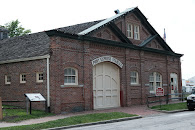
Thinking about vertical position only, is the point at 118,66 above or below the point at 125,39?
below

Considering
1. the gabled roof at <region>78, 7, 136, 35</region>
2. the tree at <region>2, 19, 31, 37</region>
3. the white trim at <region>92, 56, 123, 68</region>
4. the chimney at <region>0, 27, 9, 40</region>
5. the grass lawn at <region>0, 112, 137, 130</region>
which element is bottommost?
the grass lawn at <region>0, 112, 137, 130</region>

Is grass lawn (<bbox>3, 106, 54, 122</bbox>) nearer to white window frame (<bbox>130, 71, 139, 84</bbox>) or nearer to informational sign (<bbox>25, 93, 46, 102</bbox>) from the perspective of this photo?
informational sign (<bbox>25, 93, 46, 102</bbox>)

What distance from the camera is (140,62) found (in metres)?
24.5

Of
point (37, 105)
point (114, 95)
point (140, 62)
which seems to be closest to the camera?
point (37, 105)

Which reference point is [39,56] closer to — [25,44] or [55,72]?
[55,72]

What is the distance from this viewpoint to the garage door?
794 inches

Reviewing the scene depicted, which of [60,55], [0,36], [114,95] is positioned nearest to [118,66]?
[114,95]

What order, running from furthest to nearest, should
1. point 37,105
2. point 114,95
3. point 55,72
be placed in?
1. point 114,95
2. point 37,105
3. point 55,72

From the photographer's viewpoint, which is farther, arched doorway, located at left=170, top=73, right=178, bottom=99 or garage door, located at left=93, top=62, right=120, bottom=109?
arched doorway, located at left=170, top=73, right=178, bottom=99

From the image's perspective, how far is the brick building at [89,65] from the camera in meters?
17.6

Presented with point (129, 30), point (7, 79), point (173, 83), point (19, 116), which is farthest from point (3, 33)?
point (19, 116)

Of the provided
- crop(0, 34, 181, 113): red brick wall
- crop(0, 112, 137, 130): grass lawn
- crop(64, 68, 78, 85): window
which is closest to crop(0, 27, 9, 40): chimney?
crop(0, 34, 181, 113): red brick wall

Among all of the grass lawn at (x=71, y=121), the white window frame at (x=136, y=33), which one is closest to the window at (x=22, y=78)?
the grass lawn at (x=71, y=121)

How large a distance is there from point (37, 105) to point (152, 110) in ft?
25.7
